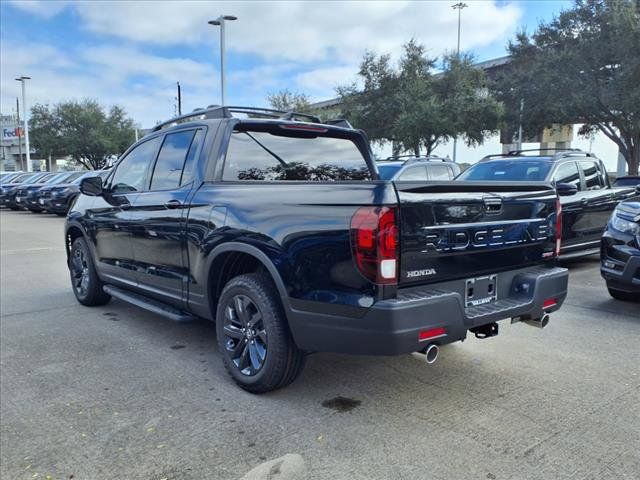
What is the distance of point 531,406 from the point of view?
11.6ft

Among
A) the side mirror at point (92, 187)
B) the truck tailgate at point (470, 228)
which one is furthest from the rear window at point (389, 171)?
the truck tailgate at point (470, 228)

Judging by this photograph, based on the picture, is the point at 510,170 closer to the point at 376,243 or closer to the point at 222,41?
the point at 376,243

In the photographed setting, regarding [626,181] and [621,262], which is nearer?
[621,262]

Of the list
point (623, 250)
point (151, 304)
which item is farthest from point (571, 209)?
point (151, 304)

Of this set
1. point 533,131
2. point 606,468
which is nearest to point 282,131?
point 606,468

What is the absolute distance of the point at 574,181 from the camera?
834 centimetres

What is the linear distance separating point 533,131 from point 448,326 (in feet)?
85.3

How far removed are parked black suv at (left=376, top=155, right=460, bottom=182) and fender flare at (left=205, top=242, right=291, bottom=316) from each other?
23.7 ft

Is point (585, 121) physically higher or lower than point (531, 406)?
higher

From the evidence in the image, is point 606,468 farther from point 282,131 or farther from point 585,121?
A: point 585,121

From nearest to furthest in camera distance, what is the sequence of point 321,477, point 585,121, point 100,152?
1. point 321,477
2. point 585,121
3. point 100,152

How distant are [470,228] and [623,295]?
388 cm

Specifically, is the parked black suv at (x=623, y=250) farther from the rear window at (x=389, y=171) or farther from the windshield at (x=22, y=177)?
the windshield at (x=22, y=177)

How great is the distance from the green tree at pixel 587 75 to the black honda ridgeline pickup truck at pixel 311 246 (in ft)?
67.9
